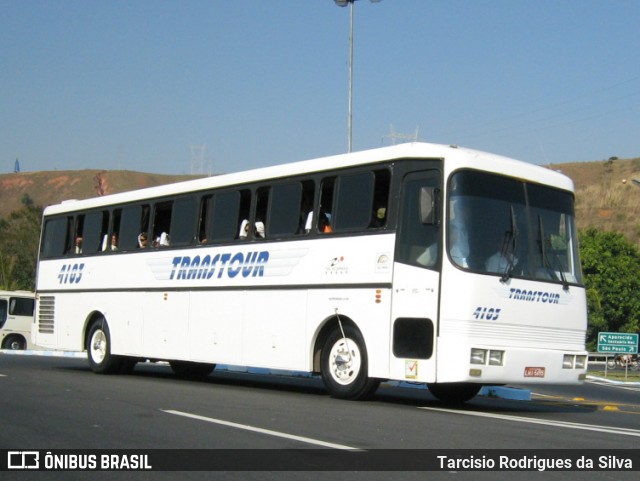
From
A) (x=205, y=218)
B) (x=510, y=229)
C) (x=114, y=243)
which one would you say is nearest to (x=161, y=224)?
(x=205, y=218)

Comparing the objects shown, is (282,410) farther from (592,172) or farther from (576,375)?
(592,172)

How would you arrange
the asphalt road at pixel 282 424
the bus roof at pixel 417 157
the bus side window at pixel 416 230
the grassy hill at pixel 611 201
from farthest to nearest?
the grassy hill at pixel 611 201
the bus roof at pixel 417 157
the bus side window at pixel 416 230
the asphalt road at pixel 282 424

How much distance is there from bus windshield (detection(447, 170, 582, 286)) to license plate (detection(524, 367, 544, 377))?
120 cm

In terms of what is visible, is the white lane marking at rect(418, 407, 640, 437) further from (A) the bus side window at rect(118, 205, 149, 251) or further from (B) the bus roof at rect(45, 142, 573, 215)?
(A) the bus side window at rect(118, 205, 149, 251)

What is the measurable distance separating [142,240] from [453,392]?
724cm

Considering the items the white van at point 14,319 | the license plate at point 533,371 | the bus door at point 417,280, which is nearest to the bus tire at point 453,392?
the license plate at point 533,371

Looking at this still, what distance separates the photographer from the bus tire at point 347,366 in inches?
547

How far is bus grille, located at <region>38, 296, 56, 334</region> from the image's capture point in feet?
73.2

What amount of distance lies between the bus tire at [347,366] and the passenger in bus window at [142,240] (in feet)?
19.4

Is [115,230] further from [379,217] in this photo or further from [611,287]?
[611,287]

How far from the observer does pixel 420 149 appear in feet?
44.3

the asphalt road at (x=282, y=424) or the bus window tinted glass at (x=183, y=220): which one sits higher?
the bus window tinted glass at (x=183, y=220)

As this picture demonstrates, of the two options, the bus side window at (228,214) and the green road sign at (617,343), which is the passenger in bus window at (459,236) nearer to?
the bus side window at (228,214)

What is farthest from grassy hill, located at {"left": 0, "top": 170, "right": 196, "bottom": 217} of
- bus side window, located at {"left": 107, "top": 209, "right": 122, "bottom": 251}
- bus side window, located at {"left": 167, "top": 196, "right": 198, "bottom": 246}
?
bus side window, located at {"left": 167, "top": 196, "right": 198, "bottom": 246}
